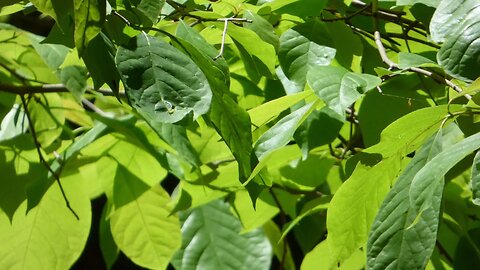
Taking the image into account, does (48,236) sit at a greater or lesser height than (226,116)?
lesser

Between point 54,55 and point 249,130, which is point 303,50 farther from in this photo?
point 54,55

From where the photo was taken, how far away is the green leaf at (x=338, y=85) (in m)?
0.62

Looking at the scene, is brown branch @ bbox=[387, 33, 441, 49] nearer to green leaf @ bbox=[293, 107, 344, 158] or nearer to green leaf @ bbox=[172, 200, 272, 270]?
green leaf @ bbox=[293, 107, 344, 158]

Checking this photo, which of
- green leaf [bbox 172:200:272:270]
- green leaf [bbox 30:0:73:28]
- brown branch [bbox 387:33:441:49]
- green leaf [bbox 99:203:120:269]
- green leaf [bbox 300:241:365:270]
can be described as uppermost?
green leaf [bbox 30:0:73:28]

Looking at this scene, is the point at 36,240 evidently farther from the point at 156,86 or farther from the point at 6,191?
the point at 156,86

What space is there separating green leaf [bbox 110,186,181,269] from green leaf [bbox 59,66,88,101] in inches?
10.3

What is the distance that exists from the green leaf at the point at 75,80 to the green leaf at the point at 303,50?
23 cm

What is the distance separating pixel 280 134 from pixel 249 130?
7 centimetres

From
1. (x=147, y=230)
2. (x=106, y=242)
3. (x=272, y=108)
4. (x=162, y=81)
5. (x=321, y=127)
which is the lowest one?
(x=106, y=242)

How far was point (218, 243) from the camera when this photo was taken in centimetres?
113

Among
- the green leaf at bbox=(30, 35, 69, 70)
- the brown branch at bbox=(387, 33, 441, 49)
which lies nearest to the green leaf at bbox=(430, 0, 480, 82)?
the brown branch at bbox=(387, 33, 441, 49)

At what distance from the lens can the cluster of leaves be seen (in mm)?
575

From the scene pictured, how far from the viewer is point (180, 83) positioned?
0.55m

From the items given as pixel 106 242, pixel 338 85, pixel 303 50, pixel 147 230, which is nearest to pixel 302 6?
pixel 303 50
